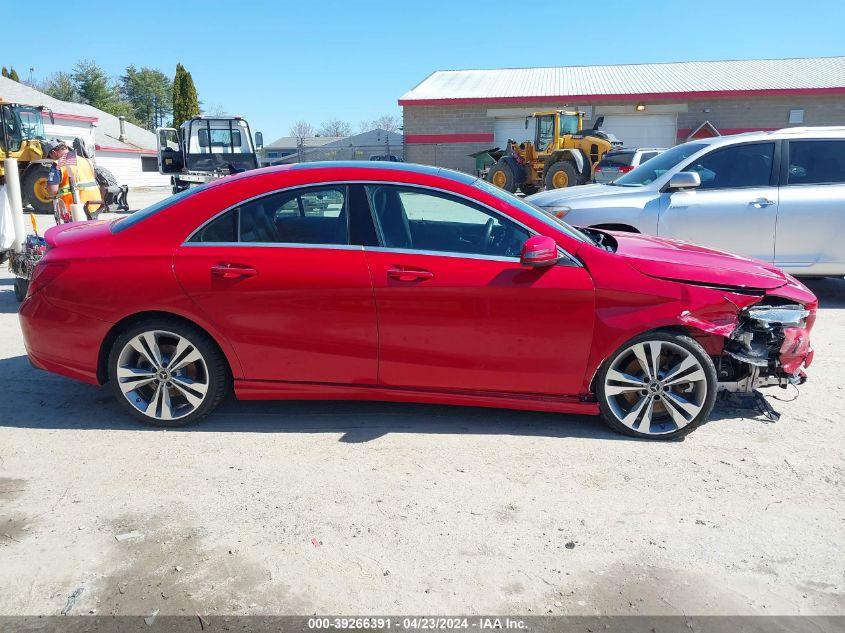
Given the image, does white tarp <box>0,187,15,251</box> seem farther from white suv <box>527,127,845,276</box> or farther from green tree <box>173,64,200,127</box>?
green tree <box>173,64,200,127</box>

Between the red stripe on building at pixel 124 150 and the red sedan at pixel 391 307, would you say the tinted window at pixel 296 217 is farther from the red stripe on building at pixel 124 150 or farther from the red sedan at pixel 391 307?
the red stripe on building at pixel 124 150

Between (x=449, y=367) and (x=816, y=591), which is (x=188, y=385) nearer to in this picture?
(x=449, y=367)

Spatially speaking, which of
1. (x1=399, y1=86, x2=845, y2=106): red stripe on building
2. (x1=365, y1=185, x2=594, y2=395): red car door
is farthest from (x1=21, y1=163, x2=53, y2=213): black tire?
(x1=365, y1=185, x2=594, y2=395): red car door

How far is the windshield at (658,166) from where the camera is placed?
696cm

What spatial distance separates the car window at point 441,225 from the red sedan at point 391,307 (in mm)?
12

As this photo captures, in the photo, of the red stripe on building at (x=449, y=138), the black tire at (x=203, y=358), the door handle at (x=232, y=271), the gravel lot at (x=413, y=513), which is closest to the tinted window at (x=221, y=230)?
the door handle at (x=232, y=271)

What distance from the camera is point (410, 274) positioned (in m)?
3.74

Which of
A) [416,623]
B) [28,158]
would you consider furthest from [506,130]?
[416,623]

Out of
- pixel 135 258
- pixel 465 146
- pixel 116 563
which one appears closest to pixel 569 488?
pixel 116 563

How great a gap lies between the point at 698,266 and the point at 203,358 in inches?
118

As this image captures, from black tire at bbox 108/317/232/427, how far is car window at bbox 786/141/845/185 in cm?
591

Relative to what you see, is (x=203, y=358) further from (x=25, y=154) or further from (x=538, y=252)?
(x=25, y=154)

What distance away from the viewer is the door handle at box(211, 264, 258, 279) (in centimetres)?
379

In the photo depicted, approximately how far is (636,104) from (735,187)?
26.6 metres
